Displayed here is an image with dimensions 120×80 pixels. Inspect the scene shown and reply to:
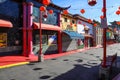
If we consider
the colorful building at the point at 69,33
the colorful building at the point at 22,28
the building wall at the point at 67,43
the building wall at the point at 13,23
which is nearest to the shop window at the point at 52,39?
the colorful building at the point at 22,28

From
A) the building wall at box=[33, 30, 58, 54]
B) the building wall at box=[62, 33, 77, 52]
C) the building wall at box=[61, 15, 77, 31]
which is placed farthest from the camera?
the building wall at box=[62, 33, 77, 52]

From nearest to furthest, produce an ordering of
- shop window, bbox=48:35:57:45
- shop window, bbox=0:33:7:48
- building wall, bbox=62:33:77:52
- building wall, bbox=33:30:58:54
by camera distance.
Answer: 1. shop window, bbox=0:33:7:48
2. building wall, bbox=33:30:58:54
3. shop window, bbox=48:35:57:45
4. building wall, bbox=62:33:77:52

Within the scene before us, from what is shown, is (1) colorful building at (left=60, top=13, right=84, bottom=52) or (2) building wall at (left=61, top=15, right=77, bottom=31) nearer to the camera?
(1) colorful building at (left=60, top=13, right=84, bottom=52)

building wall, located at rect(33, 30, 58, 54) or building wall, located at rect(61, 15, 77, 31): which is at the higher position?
building wall, located at rect(61, 15, 77, 31)

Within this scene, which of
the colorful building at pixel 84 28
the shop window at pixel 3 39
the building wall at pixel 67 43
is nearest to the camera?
the shop window at pixel 3 39

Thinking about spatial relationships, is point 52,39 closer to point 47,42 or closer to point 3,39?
point 47,42

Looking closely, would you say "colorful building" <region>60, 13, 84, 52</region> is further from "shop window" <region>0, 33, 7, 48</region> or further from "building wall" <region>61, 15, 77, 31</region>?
"shop window" <region>0, 33, 7, 48</region>

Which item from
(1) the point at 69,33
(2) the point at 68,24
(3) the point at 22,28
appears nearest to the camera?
(3) the point at 22,28

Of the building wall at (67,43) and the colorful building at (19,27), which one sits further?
the building wall at (67,43)

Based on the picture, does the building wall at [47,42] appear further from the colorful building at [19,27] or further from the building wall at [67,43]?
→ the building wall at [67,43]

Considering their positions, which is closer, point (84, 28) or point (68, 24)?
point (68, 24)

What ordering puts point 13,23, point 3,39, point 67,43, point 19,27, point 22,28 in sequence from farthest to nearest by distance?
point 67,43
point 19,27
point 22,28
point 13,23
point 3,39

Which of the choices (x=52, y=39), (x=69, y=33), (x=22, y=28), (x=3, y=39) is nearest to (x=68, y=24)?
(x=69, y=33)

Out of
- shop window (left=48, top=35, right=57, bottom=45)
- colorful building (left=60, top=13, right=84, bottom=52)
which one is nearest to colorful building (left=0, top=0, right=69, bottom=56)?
shop window (left=48, top=35, right=57, bottom=45)
